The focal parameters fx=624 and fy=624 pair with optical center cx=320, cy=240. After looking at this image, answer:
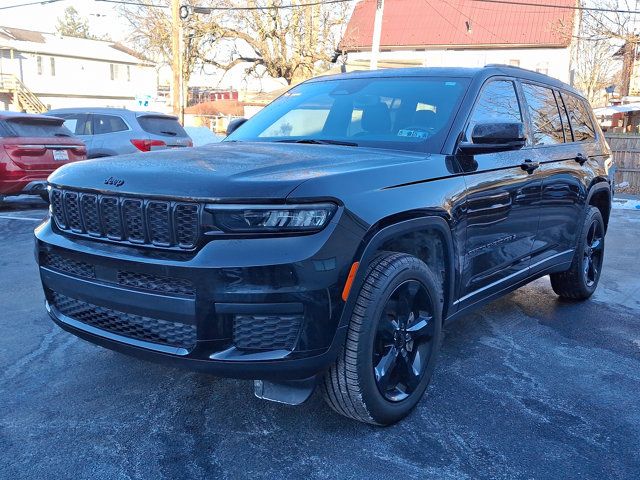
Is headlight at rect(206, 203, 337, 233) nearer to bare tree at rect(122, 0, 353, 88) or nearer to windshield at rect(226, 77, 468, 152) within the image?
windshield at rect(226, 77, 468, 152)

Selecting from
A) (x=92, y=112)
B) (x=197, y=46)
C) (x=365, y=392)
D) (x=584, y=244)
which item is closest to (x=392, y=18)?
(x=197, y=46)

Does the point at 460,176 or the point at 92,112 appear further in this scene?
the point at 92,112

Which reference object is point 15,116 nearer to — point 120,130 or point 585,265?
point 120,130

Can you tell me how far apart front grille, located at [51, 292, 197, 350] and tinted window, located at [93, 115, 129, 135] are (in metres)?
9.76

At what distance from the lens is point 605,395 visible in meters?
3.64

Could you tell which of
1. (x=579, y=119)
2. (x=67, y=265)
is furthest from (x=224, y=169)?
(x=579, y=119)

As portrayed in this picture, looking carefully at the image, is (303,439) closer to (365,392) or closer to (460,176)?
(365,392)

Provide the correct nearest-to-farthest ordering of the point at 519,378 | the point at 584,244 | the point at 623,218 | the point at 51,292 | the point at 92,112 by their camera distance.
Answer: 1. the point at 51,292
2. the point at 519,378
3. the point at 584,244
4. the point at 623,218
5. the point at 92,112

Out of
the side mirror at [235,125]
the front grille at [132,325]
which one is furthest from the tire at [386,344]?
the side mirror at [235,125]

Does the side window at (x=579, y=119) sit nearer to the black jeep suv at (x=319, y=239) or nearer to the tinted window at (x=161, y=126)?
the black jeep suv at (x=319, y=239)

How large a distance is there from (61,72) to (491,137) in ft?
161

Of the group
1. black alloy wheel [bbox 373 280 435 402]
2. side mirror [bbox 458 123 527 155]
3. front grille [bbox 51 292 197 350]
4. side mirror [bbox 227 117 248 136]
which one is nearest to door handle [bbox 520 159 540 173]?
side mirror [bbox 458 123 527 155]

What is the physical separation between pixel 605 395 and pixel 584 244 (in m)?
1.94

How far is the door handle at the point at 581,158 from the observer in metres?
4.96
